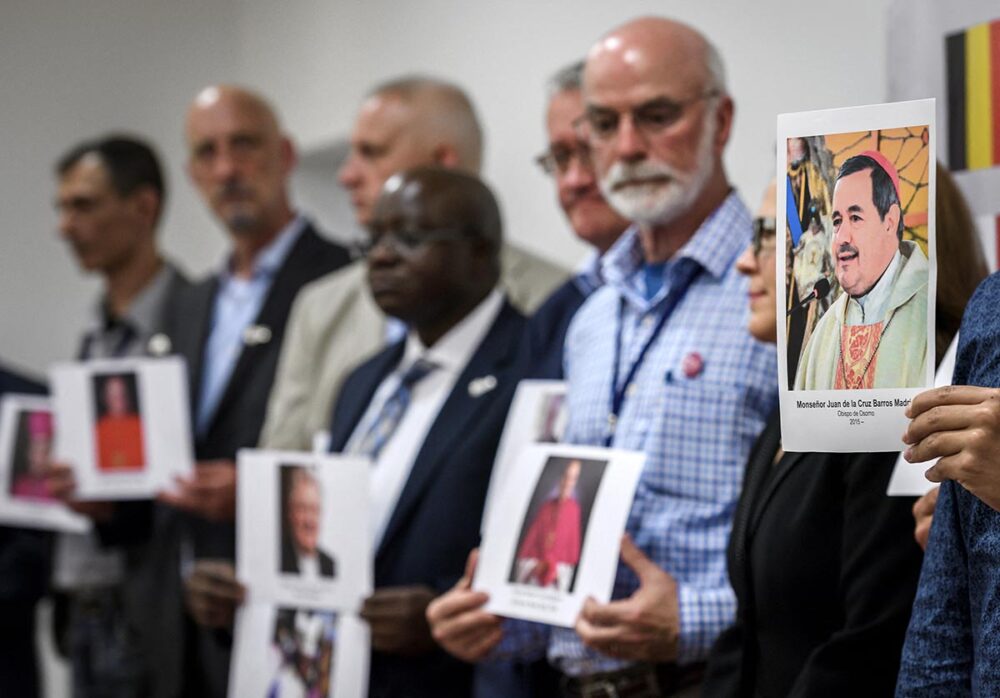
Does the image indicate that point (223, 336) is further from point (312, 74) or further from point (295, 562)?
point (312, 74)

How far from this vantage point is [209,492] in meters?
4.13

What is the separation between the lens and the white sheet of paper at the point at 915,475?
1.98 metres

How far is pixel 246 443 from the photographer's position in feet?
14.1

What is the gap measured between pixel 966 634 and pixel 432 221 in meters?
1.92

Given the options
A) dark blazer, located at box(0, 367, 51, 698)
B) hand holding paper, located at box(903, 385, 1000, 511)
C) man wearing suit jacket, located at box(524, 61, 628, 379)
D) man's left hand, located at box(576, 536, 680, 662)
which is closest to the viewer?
hand holding paper, located at box(903, 385, 1000, 511)

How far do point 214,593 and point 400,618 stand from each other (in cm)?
80

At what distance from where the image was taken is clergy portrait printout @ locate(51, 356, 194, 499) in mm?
4316

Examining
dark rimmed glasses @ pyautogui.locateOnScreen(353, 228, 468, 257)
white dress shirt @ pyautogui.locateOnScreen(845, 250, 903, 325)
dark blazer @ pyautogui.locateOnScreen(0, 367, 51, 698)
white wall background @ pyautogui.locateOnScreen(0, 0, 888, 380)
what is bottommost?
dark blazer @ pyautogui.locateOnScreen(0, 367, 51, 698)

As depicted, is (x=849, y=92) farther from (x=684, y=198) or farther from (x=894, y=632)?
(x=894, y=632)

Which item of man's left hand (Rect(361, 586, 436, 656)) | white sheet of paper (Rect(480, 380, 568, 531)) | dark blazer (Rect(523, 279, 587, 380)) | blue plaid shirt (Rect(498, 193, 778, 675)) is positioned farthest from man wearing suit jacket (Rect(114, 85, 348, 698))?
blue plaid shirt (Rect(498, 193, 778, 675))

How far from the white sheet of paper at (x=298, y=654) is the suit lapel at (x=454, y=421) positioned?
21 centimetres

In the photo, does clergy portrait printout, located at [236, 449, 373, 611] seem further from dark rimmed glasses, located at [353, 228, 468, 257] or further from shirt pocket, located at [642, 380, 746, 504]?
shirt pocket, located at [642, 380, 746, 504]

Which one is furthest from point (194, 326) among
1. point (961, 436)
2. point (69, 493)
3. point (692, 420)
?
point (961, 436)

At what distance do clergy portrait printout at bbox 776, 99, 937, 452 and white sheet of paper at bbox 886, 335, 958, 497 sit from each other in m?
0.31
